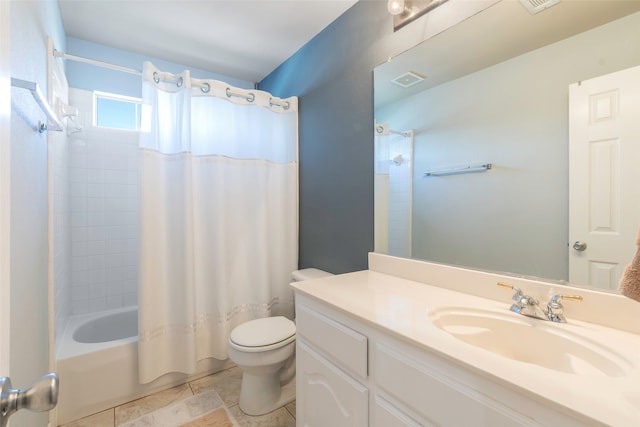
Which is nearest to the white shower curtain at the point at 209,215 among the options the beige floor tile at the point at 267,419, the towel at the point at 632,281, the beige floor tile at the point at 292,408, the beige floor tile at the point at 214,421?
the beige floor tile at the point at 214,421

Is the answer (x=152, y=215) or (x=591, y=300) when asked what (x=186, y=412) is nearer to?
(x=152, y=215)

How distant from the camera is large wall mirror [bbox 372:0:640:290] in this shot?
34.4 inches

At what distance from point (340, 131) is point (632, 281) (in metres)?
1.59

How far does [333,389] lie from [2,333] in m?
0.95

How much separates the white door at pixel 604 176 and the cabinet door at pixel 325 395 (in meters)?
0.84

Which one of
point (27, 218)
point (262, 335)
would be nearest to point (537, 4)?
point (262, 335)

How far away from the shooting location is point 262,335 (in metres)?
1.62

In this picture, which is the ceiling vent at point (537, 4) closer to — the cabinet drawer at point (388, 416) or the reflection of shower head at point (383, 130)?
the reflection of shower head at point (383, 130)

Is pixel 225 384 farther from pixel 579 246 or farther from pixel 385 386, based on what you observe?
pixel 579 246

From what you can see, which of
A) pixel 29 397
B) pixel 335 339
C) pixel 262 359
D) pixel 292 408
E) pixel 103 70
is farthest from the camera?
pixel 103 70

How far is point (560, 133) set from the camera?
0.97 metres

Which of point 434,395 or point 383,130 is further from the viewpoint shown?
point 383,130

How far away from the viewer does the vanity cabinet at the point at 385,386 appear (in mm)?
598

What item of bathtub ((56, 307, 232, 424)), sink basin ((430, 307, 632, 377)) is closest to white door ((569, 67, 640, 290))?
sink basin ((430, 307, 632, 377))
